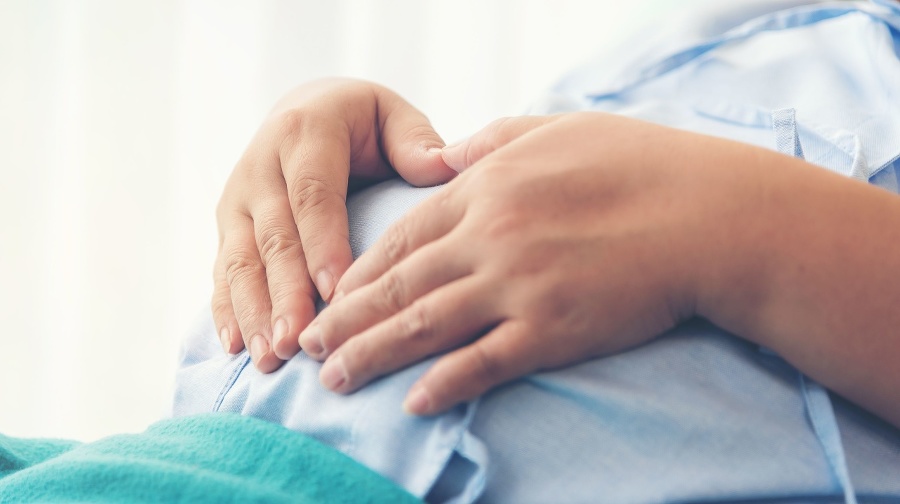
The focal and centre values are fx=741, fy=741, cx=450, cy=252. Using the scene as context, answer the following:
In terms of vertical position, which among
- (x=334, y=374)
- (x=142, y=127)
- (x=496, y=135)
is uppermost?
(x=496, y=135)

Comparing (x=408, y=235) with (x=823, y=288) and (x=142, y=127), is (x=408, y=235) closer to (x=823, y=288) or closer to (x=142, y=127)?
(x=823, y=288)

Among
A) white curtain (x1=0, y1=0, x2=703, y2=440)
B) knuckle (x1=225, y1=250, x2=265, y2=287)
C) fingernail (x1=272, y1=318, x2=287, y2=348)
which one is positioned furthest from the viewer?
white curtain (x1=0, y1=0, x2=703, y2=440)

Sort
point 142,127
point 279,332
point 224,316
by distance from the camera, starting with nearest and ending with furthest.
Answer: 1. point 279,332
2. point 224,316
3. point 142,127

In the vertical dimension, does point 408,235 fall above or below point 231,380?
above

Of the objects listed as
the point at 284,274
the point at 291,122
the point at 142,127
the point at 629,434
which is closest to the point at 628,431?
the point at 629,434

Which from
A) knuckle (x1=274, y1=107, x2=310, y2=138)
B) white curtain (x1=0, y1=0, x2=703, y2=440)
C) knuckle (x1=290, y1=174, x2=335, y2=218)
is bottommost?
white curtain (x1=0, y1=0, x2=703, y2=440)

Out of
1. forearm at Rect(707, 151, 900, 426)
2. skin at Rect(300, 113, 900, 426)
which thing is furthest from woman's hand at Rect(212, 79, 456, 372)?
forearm at Rect(707, 151, 900, 426)

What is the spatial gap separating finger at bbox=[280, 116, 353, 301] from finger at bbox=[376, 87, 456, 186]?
0.05 metres

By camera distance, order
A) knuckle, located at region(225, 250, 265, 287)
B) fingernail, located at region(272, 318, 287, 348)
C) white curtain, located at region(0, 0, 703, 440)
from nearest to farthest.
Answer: fingernail, located at region(272, 318, 287, 348), knuckle, located at region(225, 250, 265, 287), white curtain, located at region(0, 0, 703, 440)

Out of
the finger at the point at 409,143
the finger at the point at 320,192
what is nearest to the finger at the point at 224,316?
the finger at the point at 320,192

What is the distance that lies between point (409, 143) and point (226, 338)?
246 millimetres

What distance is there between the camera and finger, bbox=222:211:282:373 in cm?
59

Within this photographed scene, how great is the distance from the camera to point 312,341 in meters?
0.53

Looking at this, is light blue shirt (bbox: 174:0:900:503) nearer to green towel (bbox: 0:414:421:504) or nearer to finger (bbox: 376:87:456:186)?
green towel (bbox: 0:414:421:504)
